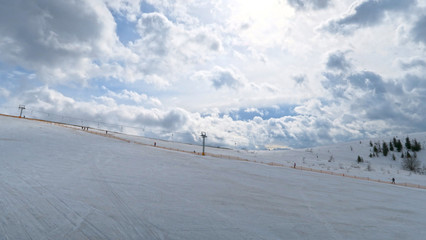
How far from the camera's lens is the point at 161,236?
6.92m

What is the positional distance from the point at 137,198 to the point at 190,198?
2.62 meters

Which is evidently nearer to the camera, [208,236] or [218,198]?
[208,236]

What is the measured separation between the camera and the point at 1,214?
7.43m

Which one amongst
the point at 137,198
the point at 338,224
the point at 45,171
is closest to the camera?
the point at 338,224

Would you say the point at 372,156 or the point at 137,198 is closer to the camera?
the point at 137,198

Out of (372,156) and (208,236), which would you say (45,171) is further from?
(372,156)

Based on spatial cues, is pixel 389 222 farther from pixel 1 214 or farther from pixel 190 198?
pixel 1 214

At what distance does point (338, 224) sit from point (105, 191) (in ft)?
36.3

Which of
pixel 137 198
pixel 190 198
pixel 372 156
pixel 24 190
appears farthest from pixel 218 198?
pixel 372 156

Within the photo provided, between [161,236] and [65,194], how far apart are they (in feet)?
19.5

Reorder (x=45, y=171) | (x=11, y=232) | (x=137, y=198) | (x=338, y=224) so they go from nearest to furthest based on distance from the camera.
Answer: (x=11, y=232) → (x=338, y=224) → (x=137, y=198) → (x=45, y=171)

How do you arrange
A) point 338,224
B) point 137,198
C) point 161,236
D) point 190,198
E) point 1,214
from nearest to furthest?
point 161,236 < point 1,214 < point 338,224 < point 137,198 < point 190,198

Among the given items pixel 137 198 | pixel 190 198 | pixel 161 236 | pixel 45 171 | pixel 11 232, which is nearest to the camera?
pixel 11 232

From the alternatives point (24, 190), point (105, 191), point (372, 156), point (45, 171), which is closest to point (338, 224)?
point (105, 191)
